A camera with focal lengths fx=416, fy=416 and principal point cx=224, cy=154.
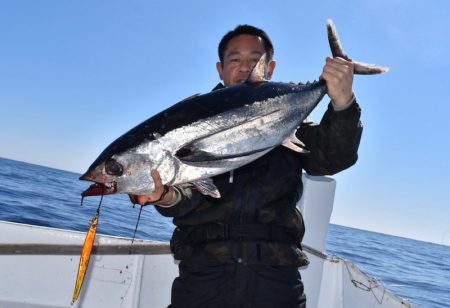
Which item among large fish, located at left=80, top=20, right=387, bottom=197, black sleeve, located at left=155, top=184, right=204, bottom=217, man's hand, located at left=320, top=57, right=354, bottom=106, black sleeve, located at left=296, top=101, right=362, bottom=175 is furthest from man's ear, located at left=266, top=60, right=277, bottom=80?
black sleeve, located at left=155, top=184, right=204, bottom=217

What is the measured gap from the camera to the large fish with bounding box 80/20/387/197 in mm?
2547

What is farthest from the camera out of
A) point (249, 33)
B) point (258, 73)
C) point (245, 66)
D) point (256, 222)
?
point (249, 33)

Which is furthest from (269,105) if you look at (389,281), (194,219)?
(389,281)

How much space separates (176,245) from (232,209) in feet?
1.96

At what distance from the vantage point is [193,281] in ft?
10.2

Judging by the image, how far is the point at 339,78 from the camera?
2.99 metres

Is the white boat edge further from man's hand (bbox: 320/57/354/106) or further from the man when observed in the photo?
man's hand (bbox: 320/57/354/106)

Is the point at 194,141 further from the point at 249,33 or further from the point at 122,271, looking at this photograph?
the point at 122,271

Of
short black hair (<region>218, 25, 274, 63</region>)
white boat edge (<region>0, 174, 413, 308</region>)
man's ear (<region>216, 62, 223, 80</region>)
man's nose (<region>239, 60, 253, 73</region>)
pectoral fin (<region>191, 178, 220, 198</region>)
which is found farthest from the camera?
white boat edge (<region>0, 174, 413, 308</region>)

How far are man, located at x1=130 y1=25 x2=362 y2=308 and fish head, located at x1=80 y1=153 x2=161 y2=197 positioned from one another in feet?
0.94

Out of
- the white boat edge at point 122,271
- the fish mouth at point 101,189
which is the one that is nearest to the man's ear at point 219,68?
the fish mouth at point 101,189

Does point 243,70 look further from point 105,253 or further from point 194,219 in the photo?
point 105,253

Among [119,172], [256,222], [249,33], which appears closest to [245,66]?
[249,33]

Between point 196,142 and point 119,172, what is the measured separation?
19.9 inches
